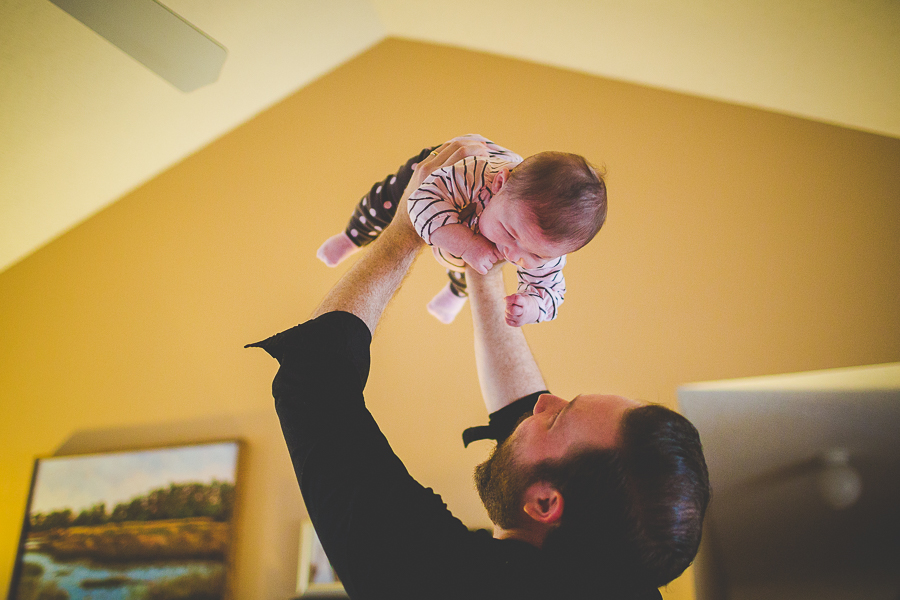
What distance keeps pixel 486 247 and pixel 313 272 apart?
1481 mm

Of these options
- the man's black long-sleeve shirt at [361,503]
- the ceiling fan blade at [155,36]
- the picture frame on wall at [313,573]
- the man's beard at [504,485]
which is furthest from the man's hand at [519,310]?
the ceiling fan blade at [155,36]

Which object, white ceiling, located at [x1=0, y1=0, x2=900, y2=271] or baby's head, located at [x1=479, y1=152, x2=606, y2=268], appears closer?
baby's head, located at [x1=479, y1=152, x2=606, y2=268]

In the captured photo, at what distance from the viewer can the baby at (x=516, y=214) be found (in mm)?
1015

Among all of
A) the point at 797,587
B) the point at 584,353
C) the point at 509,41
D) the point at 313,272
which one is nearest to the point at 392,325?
the point at 313,272

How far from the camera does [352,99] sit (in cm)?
261

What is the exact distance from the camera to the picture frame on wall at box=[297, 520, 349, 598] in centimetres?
195

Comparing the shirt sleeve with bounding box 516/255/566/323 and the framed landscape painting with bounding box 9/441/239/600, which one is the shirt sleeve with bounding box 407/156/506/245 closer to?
the shirt sleeve with bounding box 516/255/566/323

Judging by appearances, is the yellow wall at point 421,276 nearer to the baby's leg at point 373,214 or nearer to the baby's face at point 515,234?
the baby's leg at point 373,214

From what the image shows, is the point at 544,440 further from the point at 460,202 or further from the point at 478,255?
the point at 460,202

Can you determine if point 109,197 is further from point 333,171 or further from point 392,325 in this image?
point 392,325

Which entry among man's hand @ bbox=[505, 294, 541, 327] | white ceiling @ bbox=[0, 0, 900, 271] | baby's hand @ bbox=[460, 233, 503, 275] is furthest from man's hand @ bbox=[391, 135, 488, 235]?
white ceiling @ bbox=[0, 0, 900, 271]

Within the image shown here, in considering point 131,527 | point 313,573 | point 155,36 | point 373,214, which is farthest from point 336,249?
point 131,527

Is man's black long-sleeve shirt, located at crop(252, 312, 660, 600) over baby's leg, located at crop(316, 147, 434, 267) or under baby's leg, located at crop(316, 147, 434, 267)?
under

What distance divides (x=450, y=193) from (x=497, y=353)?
1.13 feet
